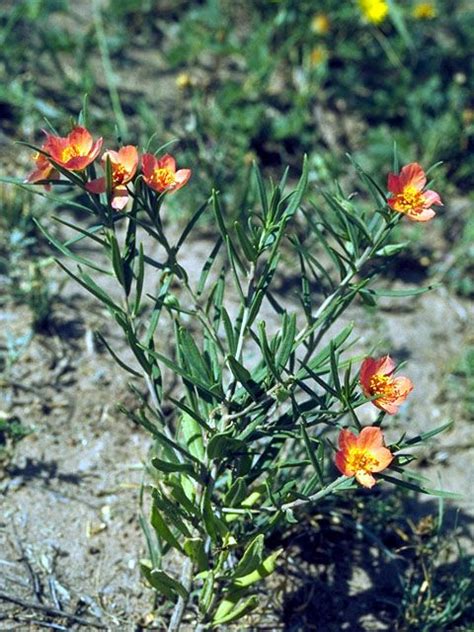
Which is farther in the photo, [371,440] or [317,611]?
[317,611]

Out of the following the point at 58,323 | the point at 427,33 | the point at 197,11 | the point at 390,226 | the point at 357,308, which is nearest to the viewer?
the point at 390,226

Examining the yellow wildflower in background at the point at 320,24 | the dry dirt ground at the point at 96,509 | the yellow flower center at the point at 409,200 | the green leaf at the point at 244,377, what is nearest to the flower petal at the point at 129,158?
the green leaf at the point at 244,377

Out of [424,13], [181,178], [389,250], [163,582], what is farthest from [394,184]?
[424,13]

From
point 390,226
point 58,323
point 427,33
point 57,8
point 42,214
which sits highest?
point 427,33

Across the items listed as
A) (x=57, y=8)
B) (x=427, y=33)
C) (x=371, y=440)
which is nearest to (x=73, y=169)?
(x=371, y=440)

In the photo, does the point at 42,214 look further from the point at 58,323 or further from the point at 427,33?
the point at 427,33

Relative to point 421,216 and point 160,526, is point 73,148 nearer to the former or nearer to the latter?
point 421,216
